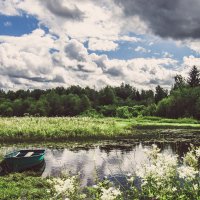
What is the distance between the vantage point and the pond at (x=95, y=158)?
78.9 ft

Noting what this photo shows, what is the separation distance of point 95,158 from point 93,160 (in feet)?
6.24

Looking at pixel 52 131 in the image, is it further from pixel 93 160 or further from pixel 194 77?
pixel 194 77

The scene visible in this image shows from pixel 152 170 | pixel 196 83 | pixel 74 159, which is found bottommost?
pixel 74 159

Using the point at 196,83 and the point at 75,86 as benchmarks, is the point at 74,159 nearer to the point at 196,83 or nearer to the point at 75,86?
the point at 196,83

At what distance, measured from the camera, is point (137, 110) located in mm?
113250

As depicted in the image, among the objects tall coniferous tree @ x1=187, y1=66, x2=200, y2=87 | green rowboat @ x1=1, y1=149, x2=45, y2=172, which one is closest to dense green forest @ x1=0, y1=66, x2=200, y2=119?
tall coniferous tree @ x1=187, y1=66, x2=200, y2=87

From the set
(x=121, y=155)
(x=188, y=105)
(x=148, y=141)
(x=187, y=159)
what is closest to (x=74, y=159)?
(x=121, y=155)

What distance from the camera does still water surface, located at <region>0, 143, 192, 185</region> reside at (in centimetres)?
2389

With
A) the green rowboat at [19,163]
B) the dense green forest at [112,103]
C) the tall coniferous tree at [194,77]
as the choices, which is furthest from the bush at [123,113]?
the green rowboat at [19,163]

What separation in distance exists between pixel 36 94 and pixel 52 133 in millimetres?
132760

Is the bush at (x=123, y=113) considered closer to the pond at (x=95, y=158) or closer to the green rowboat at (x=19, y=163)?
the pond at (x=95, y=158)

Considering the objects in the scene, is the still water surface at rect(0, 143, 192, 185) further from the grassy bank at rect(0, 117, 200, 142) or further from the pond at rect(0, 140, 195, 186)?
the grassy bank at rect(0, 117, 200, 142)

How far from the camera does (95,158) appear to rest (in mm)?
30016

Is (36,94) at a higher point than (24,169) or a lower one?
higher
